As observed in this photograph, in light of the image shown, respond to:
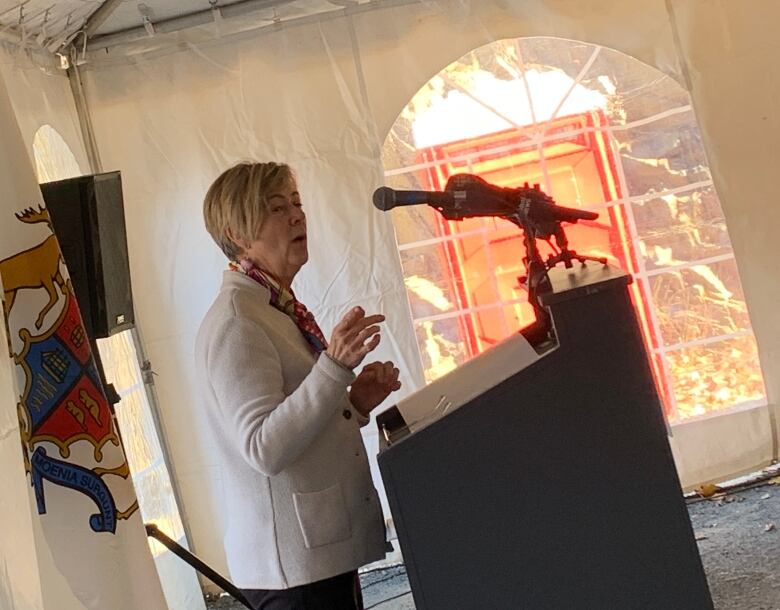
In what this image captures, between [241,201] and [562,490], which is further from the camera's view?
[241,201]

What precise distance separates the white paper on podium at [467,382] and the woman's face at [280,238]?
1.11ft

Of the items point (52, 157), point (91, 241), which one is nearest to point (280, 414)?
point (91, 241)

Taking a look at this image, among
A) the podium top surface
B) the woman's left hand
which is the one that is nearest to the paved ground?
Answer: the woman's left hand

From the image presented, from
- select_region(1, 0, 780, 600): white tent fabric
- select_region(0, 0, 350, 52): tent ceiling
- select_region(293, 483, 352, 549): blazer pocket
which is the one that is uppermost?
select_region(0, 0, 350, 52): tent ceiling

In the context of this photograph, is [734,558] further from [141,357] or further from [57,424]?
[57,424]

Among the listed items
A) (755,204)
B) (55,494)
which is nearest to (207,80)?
(755,204)

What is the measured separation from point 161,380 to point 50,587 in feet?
6.45

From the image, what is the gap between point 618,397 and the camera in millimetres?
1271

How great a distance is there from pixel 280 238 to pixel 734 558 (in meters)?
1.82

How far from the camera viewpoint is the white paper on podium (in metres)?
1.31

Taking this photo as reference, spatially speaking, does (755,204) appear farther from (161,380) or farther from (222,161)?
(161,380)

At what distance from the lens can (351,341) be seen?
1409mm

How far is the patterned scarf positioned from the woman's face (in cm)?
2

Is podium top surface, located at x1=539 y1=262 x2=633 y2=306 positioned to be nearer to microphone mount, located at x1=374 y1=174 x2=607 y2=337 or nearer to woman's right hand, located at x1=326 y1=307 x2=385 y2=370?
microphone mount, located at x1=374 y1=174 x2=607 y2=337
